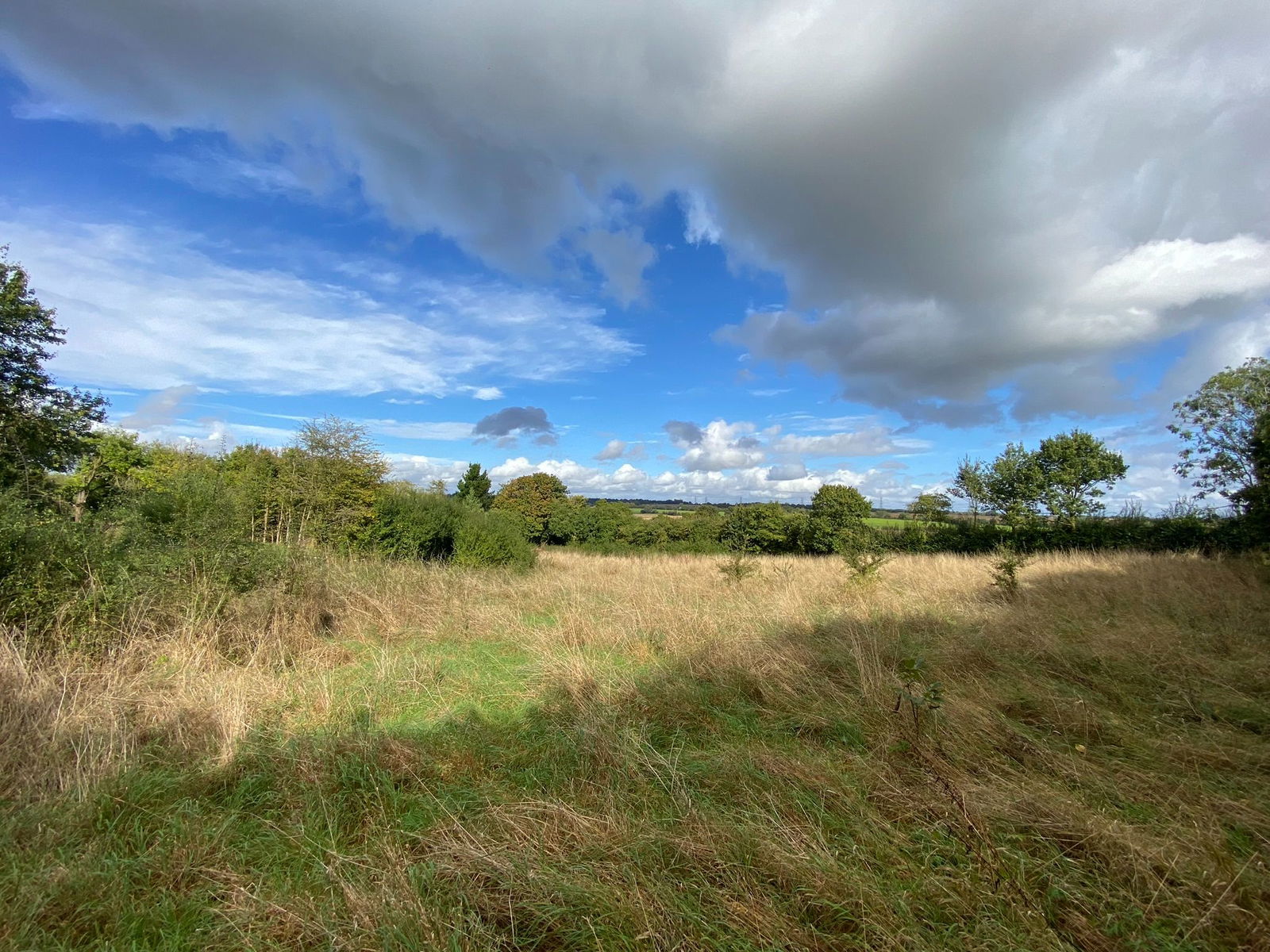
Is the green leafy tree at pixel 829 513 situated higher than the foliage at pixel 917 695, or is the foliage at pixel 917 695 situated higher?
the green leafy tree at pixel 829 513

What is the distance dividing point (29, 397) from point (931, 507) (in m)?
33.8

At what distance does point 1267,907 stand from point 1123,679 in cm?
401

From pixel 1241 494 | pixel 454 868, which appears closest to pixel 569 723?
pixel 454 868

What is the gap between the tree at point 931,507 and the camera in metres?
27.0

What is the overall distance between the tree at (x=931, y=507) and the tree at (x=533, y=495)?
77.1 ft

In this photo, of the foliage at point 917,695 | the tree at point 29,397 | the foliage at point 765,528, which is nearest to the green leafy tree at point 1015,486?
the foliage at point 765,528

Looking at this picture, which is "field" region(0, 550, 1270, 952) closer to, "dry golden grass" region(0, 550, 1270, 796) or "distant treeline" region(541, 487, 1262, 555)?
"dry golden grass" region(0, 550, 1270, 796)

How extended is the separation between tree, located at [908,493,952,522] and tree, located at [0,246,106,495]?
106ft

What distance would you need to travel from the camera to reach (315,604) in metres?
8.37

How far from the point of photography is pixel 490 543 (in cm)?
1634

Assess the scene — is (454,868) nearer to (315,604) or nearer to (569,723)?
(569,723)

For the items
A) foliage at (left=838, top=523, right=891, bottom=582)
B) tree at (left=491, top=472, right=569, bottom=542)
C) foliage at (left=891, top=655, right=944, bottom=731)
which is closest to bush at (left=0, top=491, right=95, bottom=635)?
foliage at (left=891, top=655, right=944, bottom=731)

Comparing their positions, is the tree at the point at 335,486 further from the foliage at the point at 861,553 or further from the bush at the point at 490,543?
the foliage at the point at 861,553

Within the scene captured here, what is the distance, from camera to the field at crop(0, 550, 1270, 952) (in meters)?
2.25
